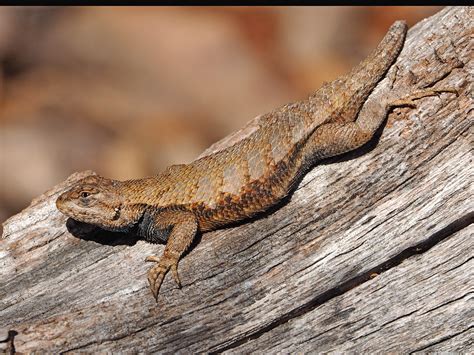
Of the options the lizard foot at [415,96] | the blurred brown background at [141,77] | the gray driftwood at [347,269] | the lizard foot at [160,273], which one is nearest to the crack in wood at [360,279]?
the gray driftwood at [347,269]

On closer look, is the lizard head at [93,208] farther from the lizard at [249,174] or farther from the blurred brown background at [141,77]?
the blurred brown background at [141,77]

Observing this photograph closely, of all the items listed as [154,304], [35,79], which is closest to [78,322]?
[154,304]

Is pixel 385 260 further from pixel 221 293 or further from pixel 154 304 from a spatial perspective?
pixel 154 304

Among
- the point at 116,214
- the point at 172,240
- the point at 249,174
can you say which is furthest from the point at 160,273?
the point at 249,174

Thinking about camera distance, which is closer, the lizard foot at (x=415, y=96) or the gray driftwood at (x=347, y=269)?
the gray driftwood at (x=347, y=269)

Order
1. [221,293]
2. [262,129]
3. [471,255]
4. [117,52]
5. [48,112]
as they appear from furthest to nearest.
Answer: [117,52]
[48,112]
[262,129]
[221,293]
[471,255]

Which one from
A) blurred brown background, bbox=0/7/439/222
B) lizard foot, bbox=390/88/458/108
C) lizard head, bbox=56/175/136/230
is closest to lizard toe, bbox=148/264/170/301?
lizard head, bbox=56/175/136/230
